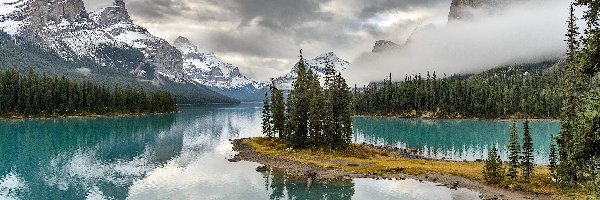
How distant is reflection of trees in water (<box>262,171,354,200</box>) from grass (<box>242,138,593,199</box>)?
36.7ft

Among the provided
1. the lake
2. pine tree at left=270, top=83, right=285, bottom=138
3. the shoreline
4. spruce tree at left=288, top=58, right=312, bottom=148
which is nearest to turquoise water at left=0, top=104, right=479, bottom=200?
the lake

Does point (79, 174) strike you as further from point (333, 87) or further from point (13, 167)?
point (333, 87)

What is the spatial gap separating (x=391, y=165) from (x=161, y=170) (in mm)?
41997

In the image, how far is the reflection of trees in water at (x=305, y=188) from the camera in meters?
63.5

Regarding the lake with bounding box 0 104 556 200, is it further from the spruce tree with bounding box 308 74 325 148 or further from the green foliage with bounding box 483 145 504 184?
the spruce tree with bounding box 308 74 325 148

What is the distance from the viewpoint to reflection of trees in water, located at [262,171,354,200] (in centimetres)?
6350

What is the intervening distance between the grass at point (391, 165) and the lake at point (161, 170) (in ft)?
24.1

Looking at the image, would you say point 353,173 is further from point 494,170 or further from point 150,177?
point 150,177

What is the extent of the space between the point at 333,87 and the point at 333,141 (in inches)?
486

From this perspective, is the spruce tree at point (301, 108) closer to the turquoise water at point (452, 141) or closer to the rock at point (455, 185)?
the turquoise water at point (452, 141)

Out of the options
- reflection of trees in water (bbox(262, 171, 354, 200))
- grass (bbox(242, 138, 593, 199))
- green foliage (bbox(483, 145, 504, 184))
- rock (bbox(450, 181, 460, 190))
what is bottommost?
reflection of trees in water (bbox(262, 171, 354, 200))

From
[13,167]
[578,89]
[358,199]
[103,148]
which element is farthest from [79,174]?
[578,89]

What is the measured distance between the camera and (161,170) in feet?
277

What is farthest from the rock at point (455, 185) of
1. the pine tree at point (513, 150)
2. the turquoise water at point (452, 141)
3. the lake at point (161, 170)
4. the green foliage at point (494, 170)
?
the turquoise water at point (452, 141)
